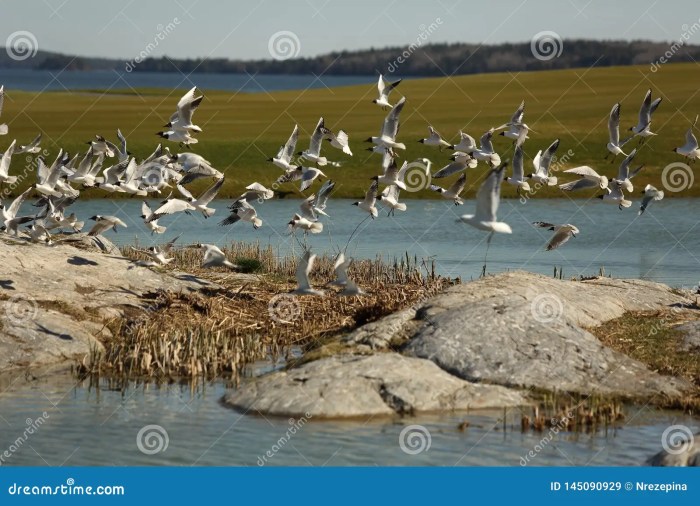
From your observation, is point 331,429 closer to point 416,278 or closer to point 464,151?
point 416,278

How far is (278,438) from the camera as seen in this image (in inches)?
621

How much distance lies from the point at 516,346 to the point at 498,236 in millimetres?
26249

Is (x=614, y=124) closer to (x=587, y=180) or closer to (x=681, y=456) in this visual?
(x=587, y=180)

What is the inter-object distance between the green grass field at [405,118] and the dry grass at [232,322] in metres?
29.9

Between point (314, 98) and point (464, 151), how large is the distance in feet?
223

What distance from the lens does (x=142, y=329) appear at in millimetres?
20297

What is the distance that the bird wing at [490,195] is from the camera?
1661 cm

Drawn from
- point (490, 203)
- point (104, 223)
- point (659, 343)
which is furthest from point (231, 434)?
point (104, 223)

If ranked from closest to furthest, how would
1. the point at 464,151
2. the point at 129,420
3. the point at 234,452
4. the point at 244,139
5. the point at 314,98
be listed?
1. the point at 234,452
2. the point at 129,420
3. the point at 464,151
4. the point at 244,139
5. the point at 314,98

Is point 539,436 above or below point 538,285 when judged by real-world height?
below

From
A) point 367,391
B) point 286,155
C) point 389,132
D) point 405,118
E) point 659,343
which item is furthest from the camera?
point 405,118

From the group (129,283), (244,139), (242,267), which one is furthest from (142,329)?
(244,139)

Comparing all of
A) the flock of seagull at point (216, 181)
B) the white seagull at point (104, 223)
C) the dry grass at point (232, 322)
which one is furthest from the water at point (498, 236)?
the dry grass at point (232, 322)

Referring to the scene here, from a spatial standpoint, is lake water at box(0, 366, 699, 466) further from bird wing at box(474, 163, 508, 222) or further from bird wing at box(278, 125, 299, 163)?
bird wing at box(278, 125, 299, 163)
